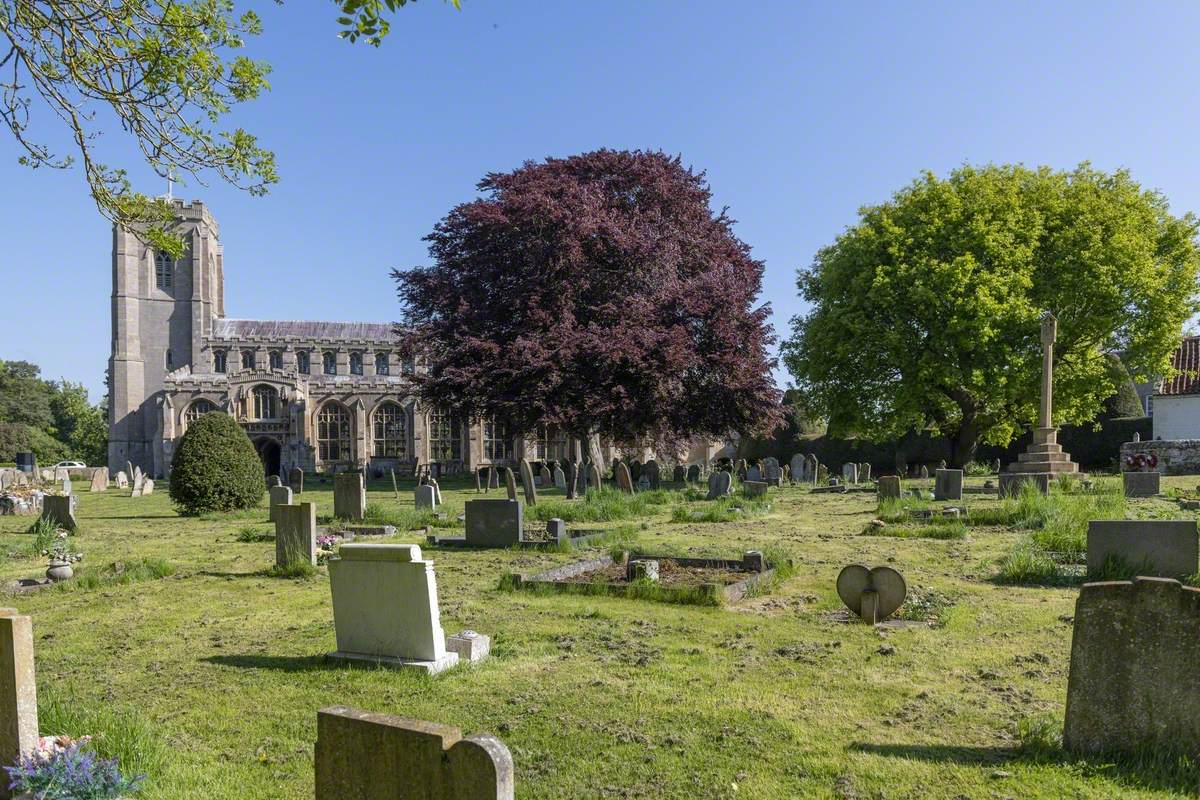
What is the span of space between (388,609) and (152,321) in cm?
6734

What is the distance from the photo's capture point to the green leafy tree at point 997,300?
2716 centimetres

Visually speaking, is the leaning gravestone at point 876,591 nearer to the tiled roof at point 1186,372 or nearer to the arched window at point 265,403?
the tiled roof at point 1186,372

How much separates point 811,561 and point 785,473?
20.5 metres

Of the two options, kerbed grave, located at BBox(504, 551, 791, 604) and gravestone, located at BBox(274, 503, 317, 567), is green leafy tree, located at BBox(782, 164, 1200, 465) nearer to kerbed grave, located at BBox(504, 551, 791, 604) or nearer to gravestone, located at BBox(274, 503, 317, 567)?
kerbed grave, located at BBox(504, 551, 791, 604)

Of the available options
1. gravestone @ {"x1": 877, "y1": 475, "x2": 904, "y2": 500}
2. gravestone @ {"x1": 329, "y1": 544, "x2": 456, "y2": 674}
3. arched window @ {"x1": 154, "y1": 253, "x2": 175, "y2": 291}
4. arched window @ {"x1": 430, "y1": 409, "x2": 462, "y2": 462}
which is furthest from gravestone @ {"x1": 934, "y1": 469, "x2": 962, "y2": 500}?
arched window @ {"x1": 154, "y1": 253, "x2": 175, "y2": 291}

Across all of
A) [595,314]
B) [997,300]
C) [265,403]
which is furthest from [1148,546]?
[265,403]

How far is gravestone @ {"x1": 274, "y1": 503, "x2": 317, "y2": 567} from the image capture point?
11000 millimetres

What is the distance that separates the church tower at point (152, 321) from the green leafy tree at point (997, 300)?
51435 mm

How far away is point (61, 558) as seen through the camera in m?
12.5

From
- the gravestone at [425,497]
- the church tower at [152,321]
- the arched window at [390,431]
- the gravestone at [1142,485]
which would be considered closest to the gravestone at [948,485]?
the gravestone at [1142,485]

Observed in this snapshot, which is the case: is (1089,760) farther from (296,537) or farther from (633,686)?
(296,537)

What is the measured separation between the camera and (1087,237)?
27656mm

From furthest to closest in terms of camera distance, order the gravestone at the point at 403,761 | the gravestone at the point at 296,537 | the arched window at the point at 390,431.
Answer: the arched window at the point at 390,431
the gravestone at the point at 296,537
the gravestone at the point at 403,761

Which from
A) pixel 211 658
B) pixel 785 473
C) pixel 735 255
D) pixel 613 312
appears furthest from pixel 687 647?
pixel 735 255
